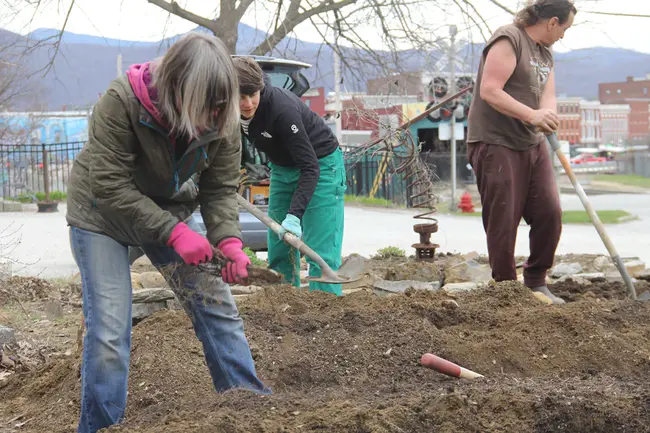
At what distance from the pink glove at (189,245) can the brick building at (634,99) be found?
87247mm

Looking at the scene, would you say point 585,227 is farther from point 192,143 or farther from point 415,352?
point 192,143

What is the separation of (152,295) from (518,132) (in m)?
2.62

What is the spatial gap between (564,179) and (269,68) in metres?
29.6

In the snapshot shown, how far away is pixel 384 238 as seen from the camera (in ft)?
41.4

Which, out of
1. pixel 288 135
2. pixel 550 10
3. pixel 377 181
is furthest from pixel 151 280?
pixel 377 181

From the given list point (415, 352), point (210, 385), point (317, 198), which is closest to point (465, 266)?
point (317, 198)

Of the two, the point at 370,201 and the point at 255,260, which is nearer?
the point at 255,260

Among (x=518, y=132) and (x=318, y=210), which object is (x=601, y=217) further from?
(x=318, y=210)

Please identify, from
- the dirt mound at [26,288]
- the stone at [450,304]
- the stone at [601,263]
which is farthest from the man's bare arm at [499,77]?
the dirt mound at [26,288]

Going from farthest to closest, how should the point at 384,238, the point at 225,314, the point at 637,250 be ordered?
the point at 384,238 → the point at 637,250 → the point at 225,314

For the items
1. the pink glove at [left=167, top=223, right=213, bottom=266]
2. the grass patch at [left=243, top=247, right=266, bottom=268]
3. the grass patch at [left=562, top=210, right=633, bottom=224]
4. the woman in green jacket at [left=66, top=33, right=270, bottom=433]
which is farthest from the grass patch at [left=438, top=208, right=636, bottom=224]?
the pink glove at [left=167, top=223, right=213, bottom=266]

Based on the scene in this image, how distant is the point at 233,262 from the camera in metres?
3.05

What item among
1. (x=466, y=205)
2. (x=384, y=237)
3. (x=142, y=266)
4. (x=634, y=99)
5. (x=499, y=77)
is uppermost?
(x=634, y=99)

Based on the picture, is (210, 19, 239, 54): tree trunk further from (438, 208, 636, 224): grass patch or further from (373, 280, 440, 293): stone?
(438, 208, 636, 224): grass patch
